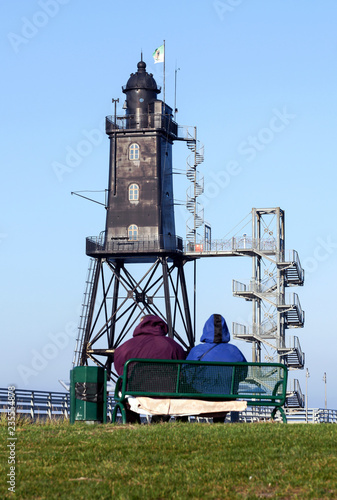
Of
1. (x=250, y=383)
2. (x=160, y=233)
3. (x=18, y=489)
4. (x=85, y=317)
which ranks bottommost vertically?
(x=18, y=489)

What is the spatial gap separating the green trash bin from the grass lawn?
161 centimetres

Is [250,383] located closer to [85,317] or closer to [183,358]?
[183,358]

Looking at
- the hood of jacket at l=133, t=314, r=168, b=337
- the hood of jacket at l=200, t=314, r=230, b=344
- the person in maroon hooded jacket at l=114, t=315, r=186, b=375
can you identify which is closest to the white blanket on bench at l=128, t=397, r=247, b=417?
the person in maroon hooded jacket at l=114, t=315, r=186, b=375

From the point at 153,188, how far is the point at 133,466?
40557 millimetres

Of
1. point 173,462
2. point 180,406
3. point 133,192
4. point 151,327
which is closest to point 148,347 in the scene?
point 151,327

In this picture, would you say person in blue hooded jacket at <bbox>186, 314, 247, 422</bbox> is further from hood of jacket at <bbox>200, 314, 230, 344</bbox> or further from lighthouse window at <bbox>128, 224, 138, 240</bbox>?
lighthouse window at <bbox>128, 224, 138, 240</bbox>

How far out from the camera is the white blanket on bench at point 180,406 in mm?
14789

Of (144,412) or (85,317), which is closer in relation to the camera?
(144,412)

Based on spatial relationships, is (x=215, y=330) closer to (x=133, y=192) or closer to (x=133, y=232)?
(x=133, y=232)

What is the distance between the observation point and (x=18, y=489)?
9891mm

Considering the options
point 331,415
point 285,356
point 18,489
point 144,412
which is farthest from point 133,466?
point 285,356

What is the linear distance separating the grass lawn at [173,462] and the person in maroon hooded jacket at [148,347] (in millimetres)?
1911

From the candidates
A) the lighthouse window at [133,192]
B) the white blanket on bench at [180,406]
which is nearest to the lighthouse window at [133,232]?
the lighthouse window at [133,192]

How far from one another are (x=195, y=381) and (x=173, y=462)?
4320 millimetres
